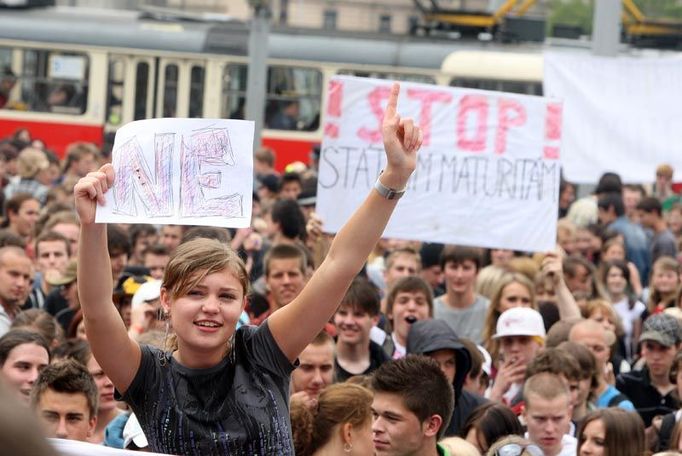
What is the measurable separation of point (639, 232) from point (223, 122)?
36.1 ft

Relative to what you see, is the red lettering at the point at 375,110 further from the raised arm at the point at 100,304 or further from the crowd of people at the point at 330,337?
the raised arm at the point at 100,304

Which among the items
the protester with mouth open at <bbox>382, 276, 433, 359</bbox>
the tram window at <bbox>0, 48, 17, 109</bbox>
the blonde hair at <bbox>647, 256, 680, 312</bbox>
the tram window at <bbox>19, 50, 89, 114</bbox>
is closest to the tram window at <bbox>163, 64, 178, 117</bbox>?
the tram window at <bbox>19, 50, 89, 114</bbox>

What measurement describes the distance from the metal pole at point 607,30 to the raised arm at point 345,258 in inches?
542

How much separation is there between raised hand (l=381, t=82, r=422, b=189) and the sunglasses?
2.02m

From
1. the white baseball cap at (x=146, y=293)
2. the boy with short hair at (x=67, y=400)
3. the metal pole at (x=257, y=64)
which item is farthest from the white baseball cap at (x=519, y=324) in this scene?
the metal pole at (x=257, y=64)

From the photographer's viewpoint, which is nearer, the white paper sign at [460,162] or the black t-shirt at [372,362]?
the black t-shirt at [372,362]

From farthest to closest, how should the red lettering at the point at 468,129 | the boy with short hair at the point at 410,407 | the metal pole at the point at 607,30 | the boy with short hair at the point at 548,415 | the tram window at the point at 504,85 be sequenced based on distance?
the tram window at the point at 504,85, the metal pole at the point at 607,30, the red lettering at the point at 468,129, the boy with short hair at the point at 548,415, the boy with short hair at the point at 410,407

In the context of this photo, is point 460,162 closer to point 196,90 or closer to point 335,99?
point 335,99

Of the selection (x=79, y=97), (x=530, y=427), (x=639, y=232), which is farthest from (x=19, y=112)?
(x=530, y=427)

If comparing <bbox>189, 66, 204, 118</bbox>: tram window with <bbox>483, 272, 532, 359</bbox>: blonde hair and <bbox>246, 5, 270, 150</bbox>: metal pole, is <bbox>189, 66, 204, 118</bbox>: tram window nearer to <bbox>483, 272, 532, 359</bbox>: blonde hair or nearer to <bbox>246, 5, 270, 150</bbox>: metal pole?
<bbox>246, 5, 270, 150</bbox>: metal pole

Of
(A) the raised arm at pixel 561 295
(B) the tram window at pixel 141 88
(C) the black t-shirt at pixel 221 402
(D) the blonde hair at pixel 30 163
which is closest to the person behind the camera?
(C) the black t-shirt at pixel 221 402

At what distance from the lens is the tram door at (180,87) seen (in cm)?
2305

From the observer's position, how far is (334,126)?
33.6 feet

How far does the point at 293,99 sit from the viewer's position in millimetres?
23188
